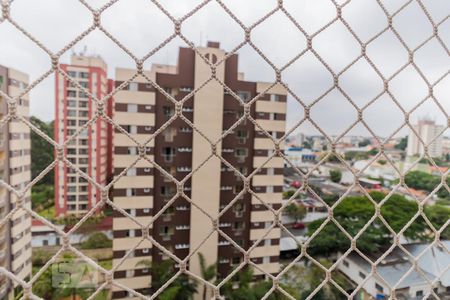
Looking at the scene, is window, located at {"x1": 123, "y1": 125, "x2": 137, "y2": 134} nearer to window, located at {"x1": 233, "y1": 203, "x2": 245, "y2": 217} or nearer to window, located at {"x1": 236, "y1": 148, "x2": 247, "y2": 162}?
window, located at {"x1": 236, "y1": 148, "x2": 247, "y2": 162}

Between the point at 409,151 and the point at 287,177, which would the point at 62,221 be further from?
the point at 409,151

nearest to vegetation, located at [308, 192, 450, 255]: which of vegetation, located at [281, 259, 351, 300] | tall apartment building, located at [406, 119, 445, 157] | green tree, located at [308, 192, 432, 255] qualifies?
green tree, located at [308, 192, 432, 255]

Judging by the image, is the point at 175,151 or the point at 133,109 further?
the point at 175,151

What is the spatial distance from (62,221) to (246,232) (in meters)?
3.33

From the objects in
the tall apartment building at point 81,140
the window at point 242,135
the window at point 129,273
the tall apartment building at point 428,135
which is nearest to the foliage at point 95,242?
the tall apartment building at point 81,140

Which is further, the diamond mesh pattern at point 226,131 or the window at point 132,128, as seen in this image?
the window at point 132,128

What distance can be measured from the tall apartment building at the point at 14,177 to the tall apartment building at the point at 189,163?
111cm

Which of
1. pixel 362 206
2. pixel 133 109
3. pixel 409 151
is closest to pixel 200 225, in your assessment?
pixel 133 109

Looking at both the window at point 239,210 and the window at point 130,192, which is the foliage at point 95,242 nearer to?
the window at point 130,192

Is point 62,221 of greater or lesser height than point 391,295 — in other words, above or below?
below

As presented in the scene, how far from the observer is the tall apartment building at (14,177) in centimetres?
342

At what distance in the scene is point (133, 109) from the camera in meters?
3.62

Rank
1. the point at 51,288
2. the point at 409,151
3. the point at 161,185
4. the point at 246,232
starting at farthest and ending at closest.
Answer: the point at 409,151, the point at 246,232, the point at 161,185, the point at 51,288

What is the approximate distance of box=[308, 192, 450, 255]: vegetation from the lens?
5344 mm
